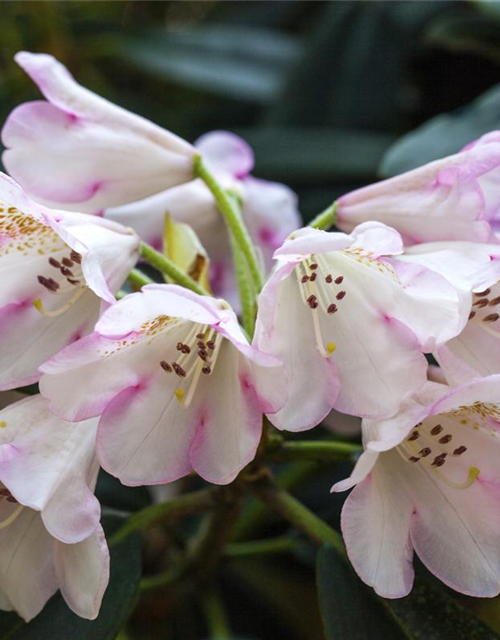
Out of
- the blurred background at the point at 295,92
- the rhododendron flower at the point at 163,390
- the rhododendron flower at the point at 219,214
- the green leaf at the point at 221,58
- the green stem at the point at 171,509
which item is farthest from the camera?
the green leaf at the point at 221,58

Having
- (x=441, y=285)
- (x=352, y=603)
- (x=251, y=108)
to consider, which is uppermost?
(x=441, y=285)

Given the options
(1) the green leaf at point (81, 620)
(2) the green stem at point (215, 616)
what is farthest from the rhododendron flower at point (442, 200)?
(2) the green stem at point (215, 616)

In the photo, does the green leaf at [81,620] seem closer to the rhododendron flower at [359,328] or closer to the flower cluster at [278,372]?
the flower cluster at [278,372]

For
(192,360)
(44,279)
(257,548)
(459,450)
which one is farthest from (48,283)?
(257,548)

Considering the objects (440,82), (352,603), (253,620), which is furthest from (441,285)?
(440,82)

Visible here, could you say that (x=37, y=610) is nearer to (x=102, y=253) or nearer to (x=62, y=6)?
(x=102, y=253)

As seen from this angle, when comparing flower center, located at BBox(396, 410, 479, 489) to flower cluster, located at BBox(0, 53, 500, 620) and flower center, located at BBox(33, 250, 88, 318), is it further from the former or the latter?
flower center, located at BBox(33, 250, 88, 318)

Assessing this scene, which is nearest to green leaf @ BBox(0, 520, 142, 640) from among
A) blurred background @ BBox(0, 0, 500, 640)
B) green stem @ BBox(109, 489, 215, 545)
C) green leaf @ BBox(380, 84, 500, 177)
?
green stem @ BBox(109, 489, 215, 545)
